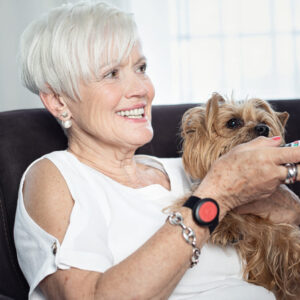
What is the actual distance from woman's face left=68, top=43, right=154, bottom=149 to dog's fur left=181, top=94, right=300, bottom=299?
0.18 meters

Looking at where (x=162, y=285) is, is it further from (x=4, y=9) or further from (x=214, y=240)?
(x=4, y=9)

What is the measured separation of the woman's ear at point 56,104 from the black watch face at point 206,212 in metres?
0.61

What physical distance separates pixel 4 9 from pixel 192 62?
5.12 feet

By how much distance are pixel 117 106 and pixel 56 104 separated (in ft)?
0.75

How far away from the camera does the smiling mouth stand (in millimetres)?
1536

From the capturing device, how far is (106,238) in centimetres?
131

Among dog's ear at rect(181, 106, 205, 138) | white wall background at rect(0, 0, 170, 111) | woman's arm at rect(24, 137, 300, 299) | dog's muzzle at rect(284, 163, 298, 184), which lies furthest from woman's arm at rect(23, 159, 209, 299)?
white wall background at rect(0, 0, 170, 111)

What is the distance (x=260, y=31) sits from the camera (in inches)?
154

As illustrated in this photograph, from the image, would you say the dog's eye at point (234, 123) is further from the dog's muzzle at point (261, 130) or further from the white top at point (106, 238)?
the white top at point (106, 238)

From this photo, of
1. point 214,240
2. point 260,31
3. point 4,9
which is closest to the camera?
point 214,240

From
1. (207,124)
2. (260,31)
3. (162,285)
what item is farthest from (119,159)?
(260,31)

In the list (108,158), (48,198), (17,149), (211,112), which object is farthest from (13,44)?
(48,198)

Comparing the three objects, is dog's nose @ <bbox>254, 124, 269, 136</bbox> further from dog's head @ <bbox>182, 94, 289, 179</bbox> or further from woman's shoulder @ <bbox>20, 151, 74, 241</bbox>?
woman's shoulder @ <bbox>20, 151, 74, 241</bbox>

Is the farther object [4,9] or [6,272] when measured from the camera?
[4,9]
